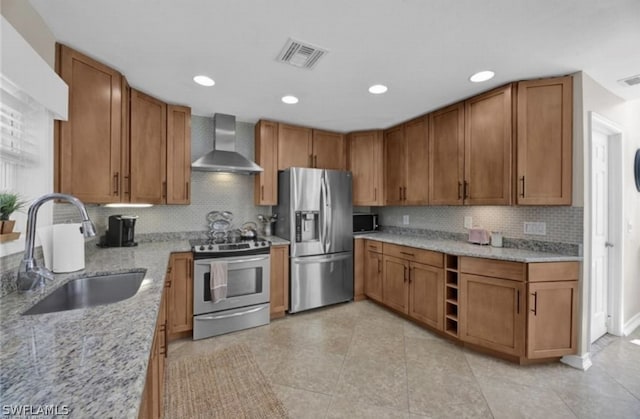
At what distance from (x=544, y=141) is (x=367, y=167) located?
198cm

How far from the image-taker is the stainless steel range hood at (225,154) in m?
2.96

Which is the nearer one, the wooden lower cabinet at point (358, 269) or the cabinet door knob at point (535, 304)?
the cabinet door knob at point (535, 304)

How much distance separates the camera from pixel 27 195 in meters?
1.46

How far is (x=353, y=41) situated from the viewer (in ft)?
5.73

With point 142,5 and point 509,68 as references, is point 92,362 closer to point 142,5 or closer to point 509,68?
point 142,5

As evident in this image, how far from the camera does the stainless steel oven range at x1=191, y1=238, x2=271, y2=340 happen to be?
8.60 feet

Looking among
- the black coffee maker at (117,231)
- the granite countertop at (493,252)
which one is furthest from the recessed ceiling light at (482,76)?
the black coffee maker at (117,231)

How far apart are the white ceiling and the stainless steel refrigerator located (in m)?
1.10

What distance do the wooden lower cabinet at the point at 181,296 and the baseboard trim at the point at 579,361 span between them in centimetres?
335

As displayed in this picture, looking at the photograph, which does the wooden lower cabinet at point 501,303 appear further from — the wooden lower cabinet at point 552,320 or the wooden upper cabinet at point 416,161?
the wooden upper cabinet at point 416,161

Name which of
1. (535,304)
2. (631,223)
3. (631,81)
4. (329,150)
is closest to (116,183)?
(329,150)

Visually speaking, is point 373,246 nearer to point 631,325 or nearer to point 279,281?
point 279,281

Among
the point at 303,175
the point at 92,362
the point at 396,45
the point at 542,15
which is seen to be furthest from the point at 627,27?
the point at 92,362

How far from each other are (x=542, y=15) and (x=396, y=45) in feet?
2.65
